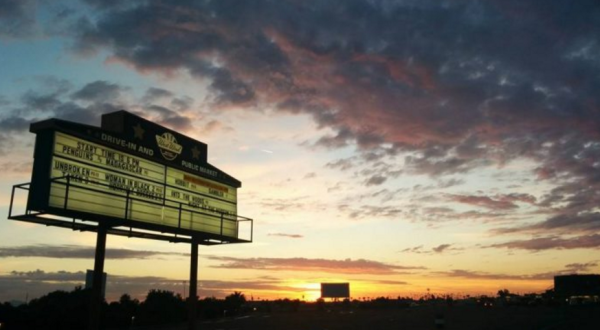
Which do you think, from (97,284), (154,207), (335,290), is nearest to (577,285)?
(335,290)

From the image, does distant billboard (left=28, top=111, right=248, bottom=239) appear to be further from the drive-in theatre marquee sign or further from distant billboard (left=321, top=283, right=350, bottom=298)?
distant billboard (left=321, top=283, right=350, bottom=298)

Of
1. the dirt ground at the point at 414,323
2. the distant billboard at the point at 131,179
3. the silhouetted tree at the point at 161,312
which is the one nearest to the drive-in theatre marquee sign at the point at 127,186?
the distant billboard at the point at 131,179

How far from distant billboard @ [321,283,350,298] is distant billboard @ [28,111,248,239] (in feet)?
435

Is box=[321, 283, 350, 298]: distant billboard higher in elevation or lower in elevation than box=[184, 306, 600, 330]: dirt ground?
higher

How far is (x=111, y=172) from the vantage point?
2308 centimetres

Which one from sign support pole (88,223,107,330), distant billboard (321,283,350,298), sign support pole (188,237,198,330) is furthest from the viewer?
distant billboard (321,283,350,298)

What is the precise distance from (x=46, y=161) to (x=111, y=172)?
10.5 ft

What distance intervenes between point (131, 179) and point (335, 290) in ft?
462

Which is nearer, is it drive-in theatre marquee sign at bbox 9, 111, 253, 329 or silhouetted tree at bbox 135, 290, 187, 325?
drive-in theatre marquee sign at bbox 9, 111, 253, 329

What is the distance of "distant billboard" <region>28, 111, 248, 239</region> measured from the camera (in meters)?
20.5

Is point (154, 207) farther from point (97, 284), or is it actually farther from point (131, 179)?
point (97, 284)

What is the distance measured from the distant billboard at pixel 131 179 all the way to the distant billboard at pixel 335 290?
13246cm

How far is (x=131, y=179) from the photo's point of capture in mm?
24062

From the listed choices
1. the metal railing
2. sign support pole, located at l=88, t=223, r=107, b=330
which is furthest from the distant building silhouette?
sign support pole, located at l=88, t=223, r=107, b=330
